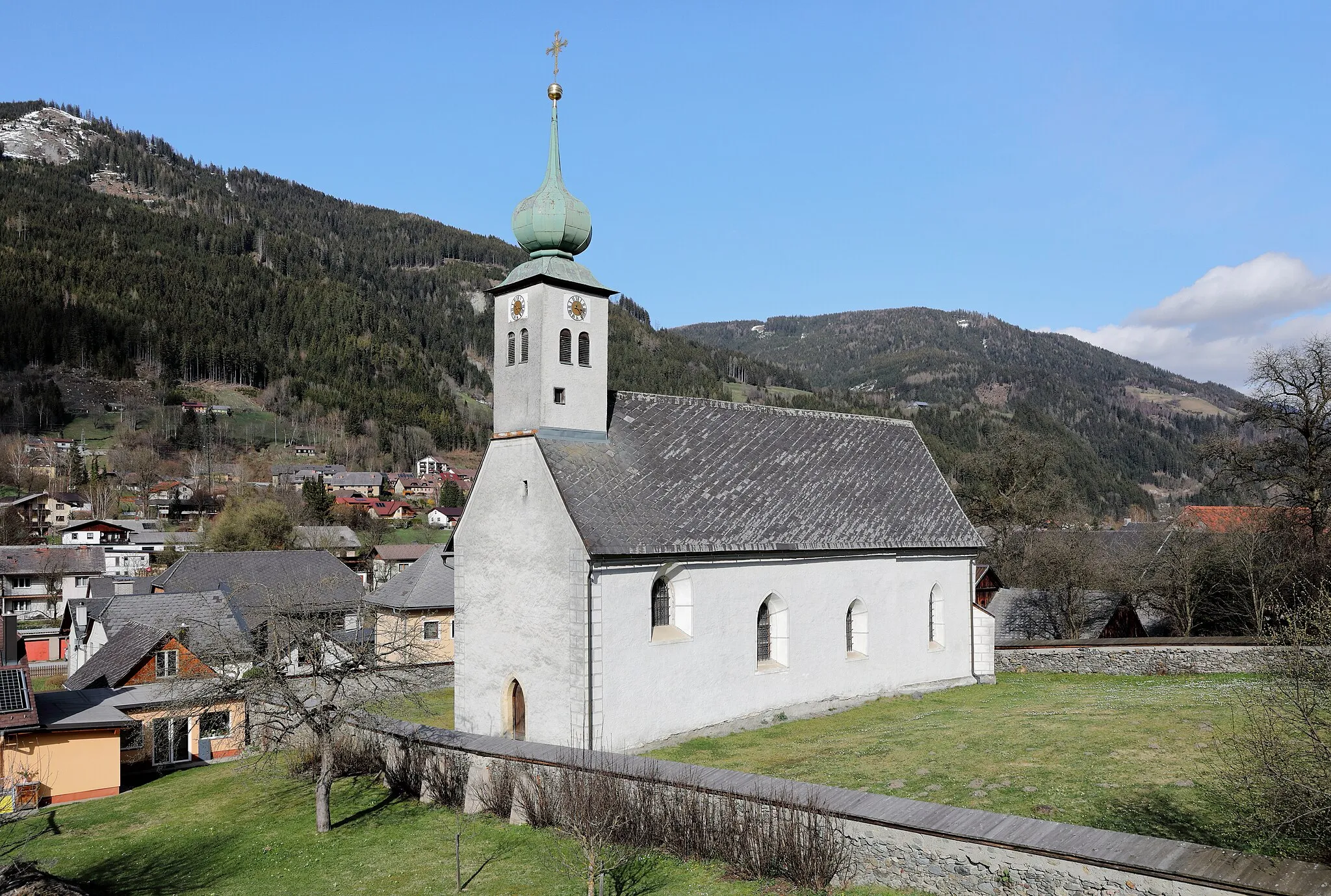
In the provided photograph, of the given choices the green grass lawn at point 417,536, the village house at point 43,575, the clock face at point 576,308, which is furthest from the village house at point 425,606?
the green grass lawn at point 417,536

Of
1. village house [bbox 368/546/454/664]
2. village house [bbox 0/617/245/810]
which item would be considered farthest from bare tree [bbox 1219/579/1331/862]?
village house [bbox 368/546/454/664]

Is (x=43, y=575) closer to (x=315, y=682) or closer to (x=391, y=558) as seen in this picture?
(x=391, y=558)

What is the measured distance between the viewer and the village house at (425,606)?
5191 centimetres

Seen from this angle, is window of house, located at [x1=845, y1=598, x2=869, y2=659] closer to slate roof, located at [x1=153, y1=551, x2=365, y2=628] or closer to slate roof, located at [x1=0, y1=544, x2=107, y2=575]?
slate roof, located at [x1=153, y1=551, x2=365, y2=628]

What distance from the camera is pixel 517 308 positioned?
2736cm

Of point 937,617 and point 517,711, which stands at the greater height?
point 937,617

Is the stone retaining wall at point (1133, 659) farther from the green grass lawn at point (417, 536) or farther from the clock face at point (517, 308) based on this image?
the green grass lawn at point (417, 536)

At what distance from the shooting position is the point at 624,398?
1179 inches

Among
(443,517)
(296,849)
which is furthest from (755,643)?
(443,517)

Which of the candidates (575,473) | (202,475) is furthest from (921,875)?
(202,475)

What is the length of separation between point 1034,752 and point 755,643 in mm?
8215

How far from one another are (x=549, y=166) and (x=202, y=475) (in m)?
145

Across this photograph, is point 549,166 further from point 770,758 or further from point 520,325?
point 770,758

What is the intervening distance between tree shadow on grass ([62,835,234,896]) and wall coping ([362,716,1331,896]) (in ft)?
19.8
